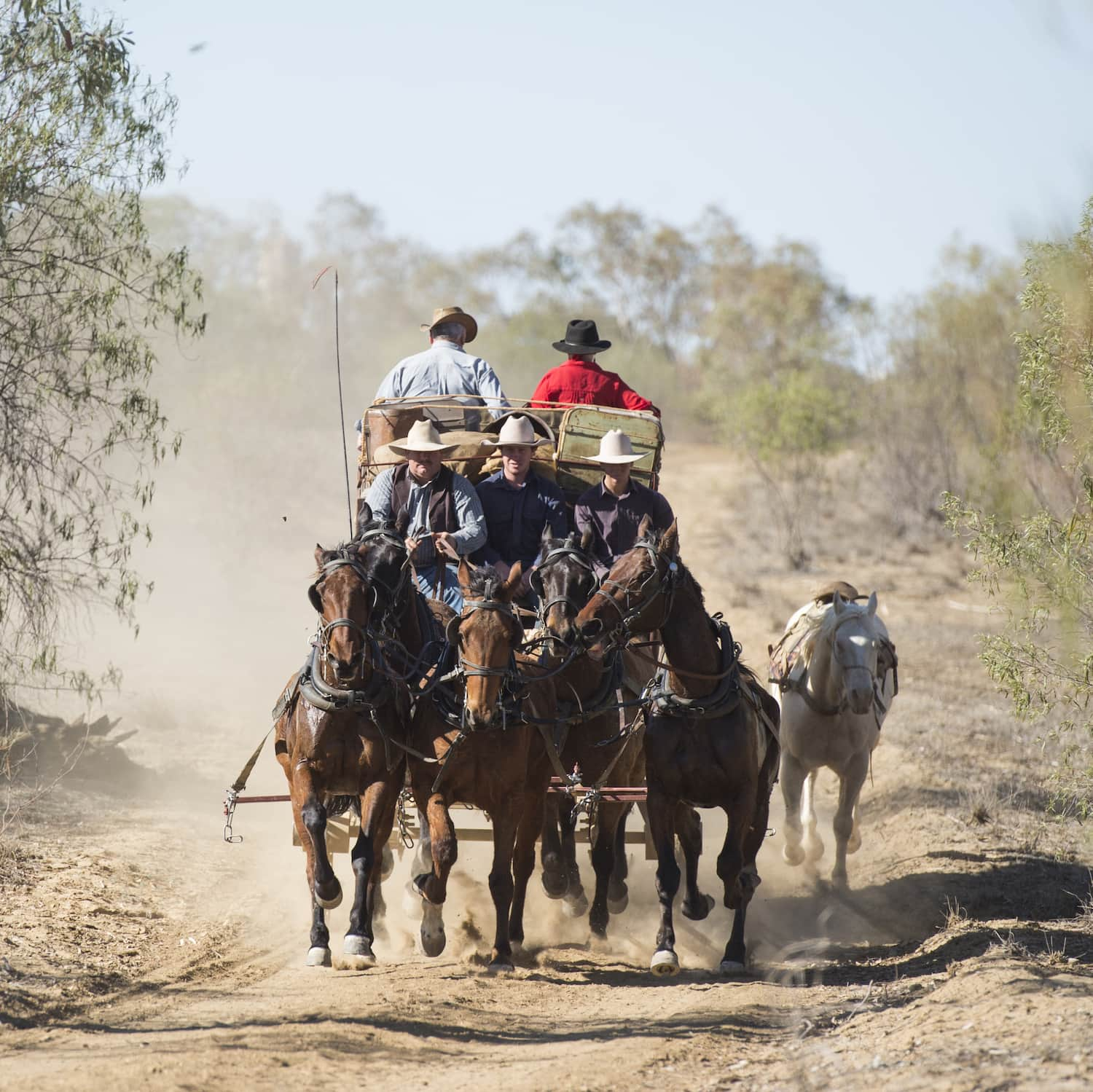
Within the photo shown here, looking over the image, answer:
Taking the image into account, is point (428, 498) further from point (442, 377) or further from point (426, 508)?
point (442, 377)

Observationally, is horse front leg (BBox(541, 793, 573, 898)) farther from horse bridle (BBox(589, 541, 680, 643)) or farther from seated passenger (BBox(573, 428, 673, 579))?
horse bridle (BBox(589, 541, 680, 643))

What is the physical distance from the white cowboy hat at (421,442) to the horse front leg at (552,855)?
90.5 inches

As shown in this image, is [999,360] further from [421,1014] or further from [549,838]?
[421,1014]

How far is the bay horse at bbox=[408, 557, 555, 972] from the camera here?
7078 millimetres

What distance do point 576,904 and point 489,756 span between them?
1.93m

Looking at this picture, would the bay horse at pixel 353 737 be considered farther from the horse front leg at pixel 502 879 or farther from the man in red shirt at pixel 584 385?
the man in red shirt at pixel 584 385

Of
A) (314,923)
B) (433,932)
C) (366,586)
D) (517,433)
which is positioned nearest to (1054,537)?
(517,433)

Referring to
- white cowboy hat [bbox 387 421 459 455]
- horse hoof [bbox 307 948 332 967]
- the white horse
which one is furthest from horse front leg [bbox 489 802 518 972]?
the white horse

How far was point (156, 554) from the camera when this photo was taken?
29.0 meters

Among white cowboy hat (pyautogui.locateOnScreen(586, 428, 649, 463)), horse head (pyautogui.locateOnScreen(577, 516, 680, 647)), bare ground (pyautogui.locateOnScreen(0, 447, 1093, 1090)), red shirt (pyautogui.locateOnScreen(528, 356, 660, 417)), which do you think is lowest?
bare ground (pyautogui.locateOnScreen(0, 447, 1093, 1090))

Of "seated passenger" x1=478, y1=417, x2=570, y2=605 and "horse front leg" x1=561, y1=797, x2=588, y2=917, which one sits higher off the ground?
"seated passenger" x1=478, y1=417, x2=570, y2=605

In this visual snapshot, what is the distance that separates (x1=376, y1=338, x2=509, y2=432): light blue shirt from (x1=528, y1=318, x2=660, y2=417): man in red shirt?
0.41 metres

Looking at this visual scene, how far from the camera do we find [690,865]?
8.17m

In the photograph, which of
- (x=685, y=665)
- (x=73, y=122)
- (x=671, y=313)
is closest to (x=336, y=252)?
(x=671, y=313)
